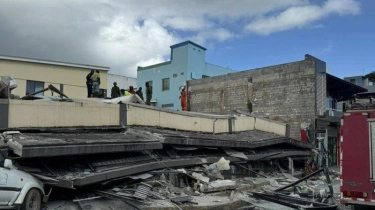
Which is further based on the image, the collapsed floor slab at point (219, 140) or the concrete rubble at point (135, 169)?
the collapsed floor slab at point (219, 140)

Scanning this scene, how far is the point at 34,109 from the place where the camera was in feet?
33.6

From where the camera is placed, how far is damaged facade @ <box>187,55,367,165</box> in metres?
25.3

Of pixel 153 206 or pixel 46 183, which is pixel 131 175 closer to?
pixel 153 206

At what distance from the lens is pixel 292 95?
26375 mm

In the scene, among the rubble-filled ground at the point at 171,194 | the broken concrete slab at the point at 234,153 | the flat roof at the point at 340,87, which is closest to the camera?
Answer: the rubble-filled ground at the point at 171,194

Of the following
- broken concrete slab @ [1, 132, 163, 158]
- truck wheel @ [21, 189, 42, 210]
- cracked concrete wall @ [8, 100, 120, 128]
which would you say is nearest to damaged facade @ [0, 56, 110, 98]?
cracked concrete wall @ [8, 100, 120, 128]

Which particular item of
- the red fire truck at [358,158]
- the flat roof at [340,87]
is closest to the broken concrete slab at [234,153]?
the red fire truck at [358,158]

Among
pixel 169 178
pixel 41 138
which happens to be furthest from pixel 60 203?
pixel 169 178

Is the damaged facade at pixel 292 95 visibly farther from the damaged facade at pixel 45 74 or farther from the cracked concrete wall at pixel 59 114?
the cracked concrete wall at pixel 59 114

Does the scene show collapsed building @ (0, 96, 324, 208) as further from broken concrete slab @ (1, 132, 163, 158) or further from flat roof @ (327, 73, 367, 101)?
flat roof @ (327, 73, 367, 101)

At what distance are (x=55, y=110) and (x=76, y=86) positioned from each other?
57.3 feet

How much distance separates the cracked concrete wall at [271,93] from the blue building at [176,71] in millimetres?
5953

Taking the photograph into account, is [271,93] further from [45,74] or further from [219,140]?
[45,74]

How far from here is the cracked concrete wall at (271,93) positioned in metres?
25.6
